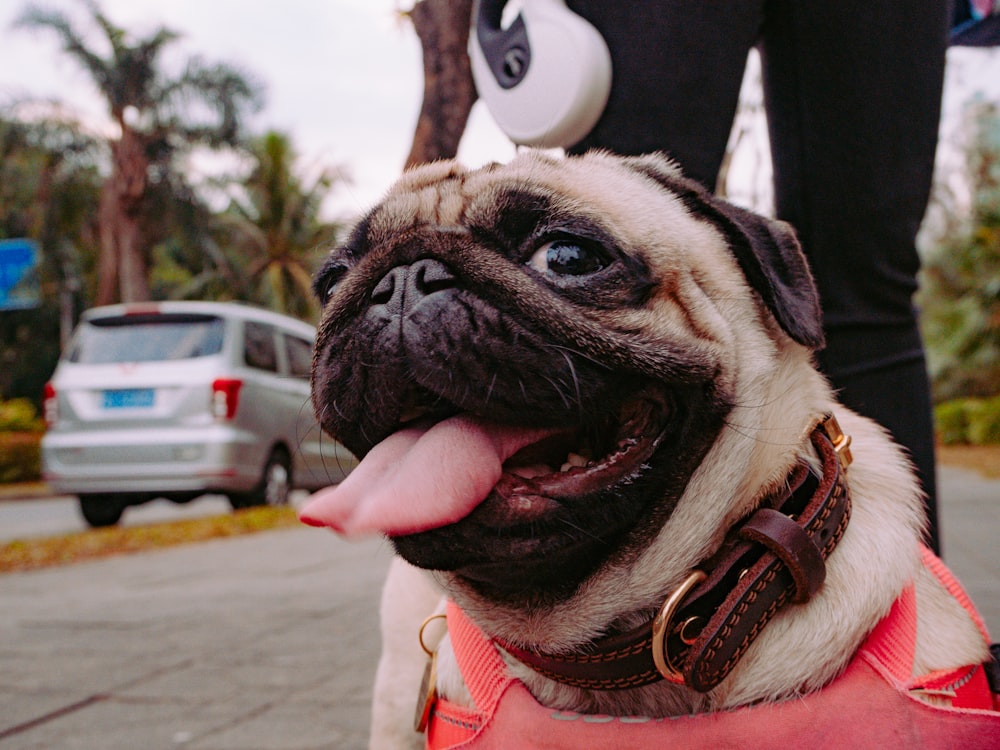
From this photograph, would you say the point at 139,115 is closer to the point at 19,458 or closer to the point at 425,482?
the point at 19,458

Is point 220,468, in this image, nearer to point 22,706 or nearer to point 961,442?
point 22,706

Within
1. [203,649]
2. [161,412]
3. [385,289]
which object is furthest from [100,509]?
[385,289]

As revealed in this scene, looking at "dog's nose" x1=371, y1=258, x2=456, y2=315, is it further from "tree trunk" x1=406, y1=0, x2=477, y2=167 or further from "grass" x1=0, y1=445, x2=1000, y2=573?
"grass" x1=0, y1=445, x2=1000, y2=573

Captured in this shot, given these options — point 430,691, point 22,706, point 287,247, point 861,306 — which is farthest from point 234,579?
point 287,247

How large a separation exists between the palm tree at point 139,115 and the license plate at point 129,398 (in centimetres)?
1350

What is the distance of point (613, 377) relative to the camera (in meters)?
1.39

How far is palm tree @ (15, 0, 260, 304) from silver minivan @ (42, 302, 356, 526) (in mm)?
13040

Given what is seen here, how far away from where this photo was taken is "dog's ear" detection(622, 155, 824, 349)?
1.50 m

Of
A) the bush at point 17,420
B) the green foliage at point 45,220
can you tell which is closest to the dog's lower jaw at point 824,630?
the bush at point 17,420

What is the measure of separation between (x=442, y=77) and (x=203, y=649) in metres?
2.20

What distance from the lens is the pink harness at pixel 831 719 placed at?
124 centimetres

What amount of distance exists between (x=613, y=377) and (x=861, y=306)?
0.89 m

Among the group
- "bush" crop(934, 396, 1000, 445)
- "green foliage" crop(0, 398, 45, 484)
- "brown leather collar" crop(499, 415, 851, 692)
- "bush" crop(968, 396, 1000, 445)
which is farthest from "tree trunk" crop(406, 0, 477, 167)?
"bush" crop(968, 396, 1000, 445)

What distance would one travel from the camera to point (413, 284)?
1431 mm
